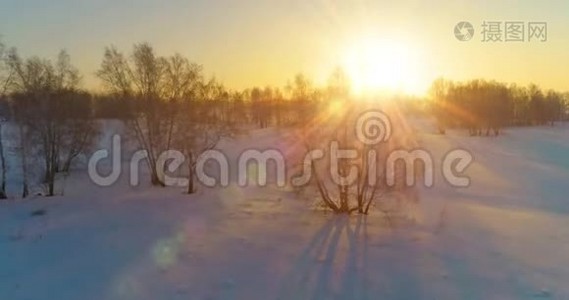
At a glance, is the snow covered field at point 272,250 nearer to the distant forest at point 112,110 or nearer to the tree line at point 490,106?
the distant forest at point 112,110

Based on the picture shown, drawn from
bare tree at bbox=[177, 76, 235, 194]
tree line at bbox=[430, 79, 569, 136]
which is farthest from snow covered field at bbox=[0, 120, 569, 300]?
tree line at bbox=[430, 79, 569, 136]

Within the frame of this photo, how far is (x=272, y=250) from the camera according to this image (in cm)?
1246

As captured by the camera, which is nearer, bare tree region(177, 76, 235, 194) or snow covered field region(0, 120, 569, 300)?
snow covered field region(0, 120, 569, 300)

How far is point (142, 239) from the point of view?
13.8 meters

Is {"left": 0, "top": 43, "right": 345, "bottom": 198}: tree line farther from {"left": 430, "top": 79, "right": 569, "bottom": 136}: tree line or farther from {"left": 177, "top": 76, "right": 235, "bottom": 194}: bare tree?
{"left": 430, "top": 79, "right": 569, "bottom": 136}: tree line

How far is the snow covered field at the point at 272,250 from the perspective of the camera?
32.3 feet

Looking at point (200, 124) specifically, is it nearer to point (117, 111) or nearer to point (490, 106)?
point (117, 111)

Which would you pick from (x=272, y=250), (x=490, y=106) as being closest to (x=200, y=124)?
(x=272, y=250)

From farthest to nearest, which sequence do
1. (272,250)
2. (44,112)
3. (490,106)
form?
(490,106)
(44,112)
(272,250)

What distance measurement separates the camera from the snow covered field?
9.86 meters

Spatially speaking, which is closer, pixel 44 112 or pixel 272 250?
pixel 272 250

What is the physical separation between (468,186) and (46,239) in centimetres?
2112

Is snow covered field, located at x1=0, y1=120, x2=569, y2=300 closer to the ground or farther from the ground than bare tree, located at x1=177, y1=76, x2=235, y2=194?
closer to the ground

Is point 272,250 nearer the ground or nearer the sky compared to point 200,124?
nearer the ground
